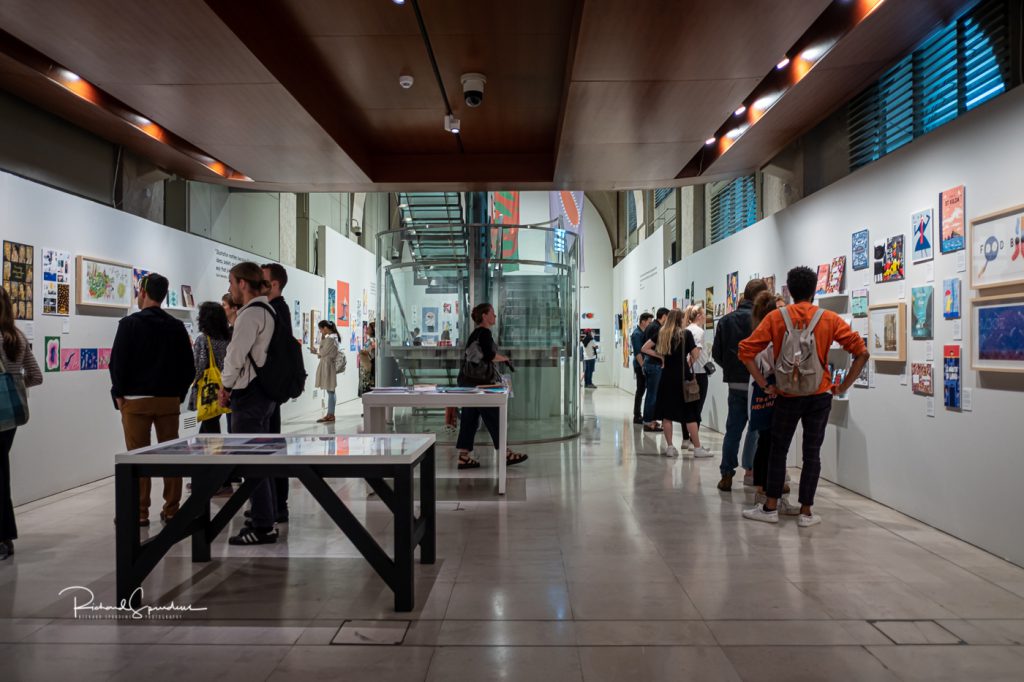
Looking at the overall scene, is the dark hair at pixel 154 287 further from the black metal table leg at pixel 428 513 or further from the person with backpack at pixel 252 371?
the black metal table leg at pixel 428 513

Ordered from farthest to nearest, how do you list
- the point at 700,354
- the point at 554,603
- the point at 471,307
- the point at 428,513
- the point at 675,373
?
the point at 471,307 < the point at 700,354 < the point at 675,373 < the point at 428,513 < the point at 554,603

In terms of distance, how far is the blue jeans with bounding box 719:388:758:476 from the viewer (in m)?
5.64

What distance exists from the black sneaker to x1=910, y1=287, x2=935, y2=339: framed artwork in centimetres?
430

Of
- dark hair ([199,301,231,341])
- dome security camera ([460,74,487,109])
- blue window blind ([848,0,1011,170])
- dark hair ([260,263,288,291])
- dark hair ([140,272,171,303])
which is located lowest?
dark hair ([199,301,231,341])

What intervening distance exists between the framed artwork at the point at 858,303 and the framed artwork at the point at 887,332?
0.32ft

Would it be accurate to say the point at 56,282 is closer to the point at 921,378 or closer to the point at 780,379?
the point at 780,379

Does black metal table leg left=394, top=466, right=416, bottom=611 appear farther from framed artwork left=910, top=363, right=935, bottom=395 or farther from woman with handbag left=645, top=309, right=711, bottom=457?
woman with handbag left=645, top=309, right=711, bottom=457

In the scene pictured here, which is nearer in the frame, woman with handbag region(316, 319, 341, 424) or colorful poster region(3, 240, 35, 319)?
colorful poster region(3, 240, 35, 319)

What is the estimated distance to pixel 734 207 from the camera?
9.79m

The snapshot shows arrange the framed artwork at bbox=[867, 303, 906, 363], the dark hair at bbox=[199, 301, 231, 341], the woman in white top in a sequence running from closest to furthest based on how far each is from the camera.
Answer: the framed artwork at bbox=[867, 303, 906, 363] < the dark hair at bbox=[199, 301, 231, 341] < the woman in white top

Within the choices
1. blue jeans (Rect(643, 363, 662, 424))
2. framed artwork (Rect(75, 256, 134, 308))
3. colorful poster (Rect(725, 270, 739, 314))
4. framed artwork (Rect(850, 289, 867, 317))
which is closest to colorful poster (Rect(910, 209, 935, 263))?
framed artwork (Rect(850, 289, 867, 317))

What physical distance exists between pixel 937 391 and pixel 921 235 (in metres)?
1.03

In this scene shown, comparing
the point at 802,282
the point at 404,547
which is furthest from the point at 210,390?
the point at 802,282

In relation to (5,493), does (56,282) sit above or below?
above
